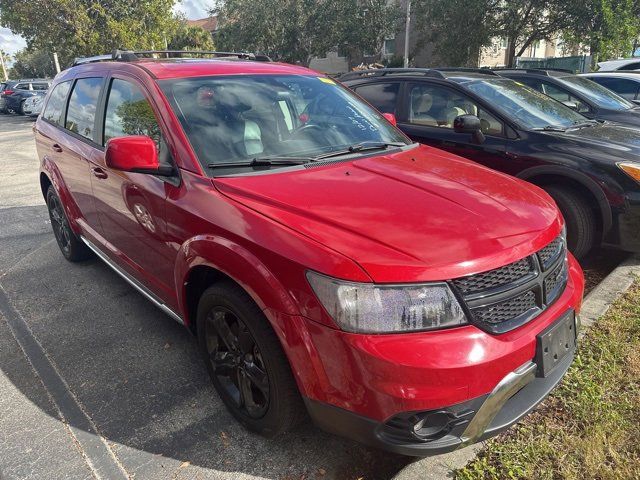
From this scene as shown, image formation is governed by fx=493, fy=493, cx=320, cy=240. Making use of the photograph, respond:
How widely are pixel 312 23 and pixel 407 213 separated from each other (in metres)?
30.7

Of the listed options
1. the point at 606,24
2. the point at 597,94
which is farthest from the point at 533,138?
the point at 606,24

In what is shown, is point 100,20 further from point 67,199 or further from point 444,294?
point 444,294

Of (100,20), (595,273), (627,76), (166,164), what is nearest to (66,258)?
(166,164)

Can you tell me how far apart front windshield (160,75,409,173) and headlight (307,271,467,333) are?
1067 millimetres

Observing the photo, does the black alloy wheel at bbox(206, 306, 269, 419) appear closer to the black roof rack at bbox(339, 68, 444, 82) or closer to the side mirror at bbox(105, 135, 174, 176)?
the side mirror at bbox(105, 135, 174, 176)

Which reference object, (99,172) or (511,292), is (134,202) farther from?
(511,292)

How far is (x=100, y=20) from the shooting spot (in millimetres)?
23734

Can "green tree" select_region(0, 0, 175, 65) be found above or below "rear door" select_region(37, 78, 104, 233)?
above

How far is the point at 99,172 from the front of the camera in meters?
3.42

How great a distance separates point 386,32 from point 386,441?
30861 mm

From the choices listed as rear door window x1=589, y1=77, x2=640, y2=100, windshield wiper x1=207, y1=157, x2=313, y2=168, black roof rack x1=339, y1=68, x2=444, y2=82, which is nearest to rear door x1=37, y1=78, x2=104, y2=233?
windshield wiper x1=207, y1=157, x2=313, y2=168

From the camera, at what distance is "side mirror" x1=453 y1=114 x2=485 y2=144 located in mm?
4609

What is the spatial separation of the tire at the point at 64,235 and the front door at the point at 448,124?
3.53 metres

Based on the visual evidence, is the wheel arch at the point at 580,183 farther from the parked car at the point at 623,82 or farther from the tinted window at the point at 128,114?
the parked car at the point at 623,82
